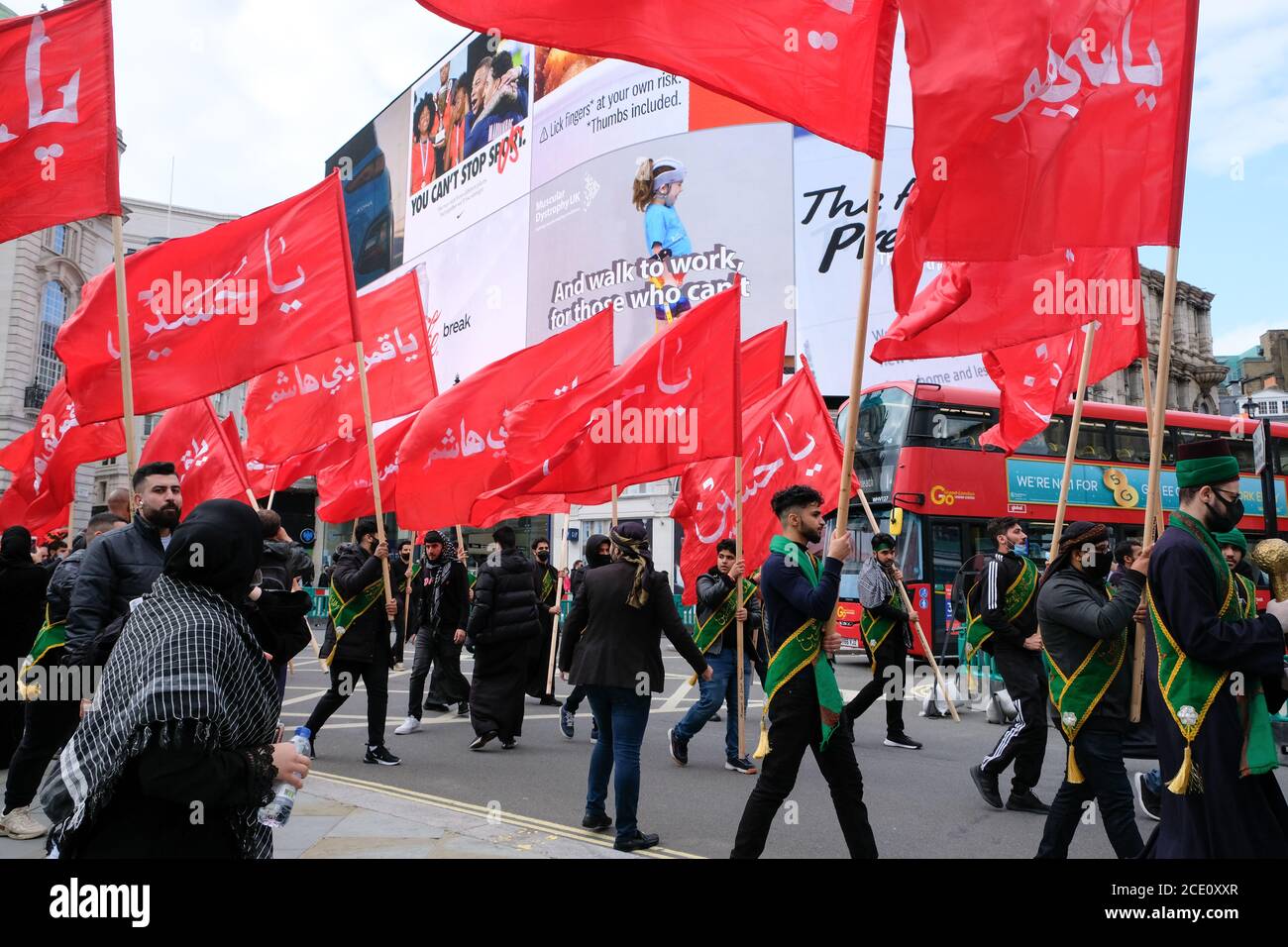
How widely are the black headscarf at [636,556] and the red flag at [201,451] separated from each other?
448cm

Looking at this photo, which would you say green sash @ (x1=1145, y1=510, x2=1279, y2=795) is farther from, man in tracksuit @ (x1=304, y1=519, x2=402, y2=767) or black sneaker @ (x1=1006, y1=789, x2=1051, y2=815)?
man in tracksuit @ (x1=304, y1=519, x2=402, y2=767)

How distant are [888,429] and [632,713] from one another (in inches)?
460

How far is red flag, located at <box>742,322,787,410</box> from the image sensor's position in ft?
31.9

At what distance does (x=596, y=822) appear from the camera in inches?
221

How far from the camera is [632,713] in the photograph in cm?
549

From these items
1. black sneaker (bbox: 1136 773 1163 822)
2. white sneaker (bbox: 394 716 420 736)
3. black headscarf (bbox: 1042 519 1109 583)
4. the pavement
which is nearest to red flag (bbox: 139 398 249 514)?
the pavement

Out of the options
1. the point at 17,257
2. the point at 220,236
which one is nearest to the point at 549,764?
the point at 220,236

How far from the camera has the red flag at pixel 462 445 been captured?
935cm

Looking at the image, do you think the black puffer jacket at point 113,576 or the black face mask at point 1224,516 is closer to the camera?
the black face mask at point 1224,516

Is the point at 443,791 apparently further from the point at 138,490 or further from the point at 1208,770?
the point at 1208,770

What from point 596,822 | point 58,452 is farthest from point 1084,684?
point 58,452

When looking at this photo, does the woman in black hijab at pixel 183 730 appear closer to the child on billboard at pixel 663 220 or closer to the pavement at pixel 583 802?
the pavement at pixel 583 802

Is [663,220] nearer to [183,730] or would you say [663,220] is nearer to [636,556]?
[636,556]

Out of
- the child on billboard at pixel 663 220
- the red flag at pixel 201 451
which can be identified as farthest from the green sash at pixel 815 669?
the child on billboard at pixel 663 220
